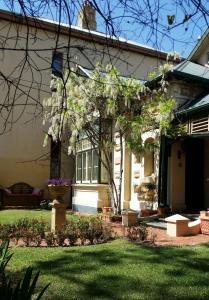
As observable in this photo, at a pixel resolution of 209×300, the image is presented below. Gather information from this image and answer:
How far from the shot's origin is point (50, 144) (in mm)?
24156

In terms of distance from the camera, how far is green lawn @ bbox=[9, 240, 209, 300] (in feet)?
20.7

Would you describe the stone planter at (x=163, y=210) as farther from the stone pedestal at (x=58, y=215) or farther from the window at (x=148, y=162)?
the stone pedestal at (x=58, y=215)

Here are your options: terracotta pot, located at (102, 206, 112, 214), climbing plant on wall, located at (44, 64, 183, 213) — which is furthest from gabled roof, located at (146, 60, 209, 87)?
terracotta pot, located at (102, 206, 112, 214)

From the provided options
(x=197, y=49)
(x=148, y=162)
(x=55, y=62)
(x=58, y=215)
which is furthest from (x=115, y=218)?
(x=55, y=62)

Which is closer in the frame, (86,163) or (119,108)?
(119,108)

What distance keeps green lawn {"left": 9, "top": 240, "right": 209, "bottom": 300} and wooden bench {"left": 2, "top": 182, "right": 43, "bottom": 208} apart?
42.6ft

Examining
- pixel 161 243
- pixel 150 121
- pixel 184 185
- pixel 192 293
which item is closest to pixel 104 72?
pixel 150 121

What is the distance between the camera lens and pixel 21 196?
875 inches

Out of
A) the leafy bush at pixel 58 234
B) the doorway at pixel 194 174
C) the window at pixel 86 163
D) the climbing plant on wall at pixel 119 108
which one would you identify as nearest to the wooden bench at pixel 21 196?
the window at pixel 86 163

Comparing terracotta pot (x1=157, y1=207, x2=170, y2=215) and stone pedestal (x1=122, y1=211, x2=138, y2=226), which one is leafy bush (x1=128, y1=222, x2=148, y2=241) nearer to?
stone pedestal (x1=122, y1=211, x2=138, y2=226)

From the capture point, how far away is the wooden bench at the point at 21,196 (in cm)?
2208

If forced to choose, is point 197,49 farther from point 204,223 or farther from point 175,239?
point 175,239

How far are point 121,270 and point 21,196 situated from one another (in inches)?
605

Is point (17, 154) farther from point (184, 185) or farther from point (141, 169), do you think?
point (184, 185)
